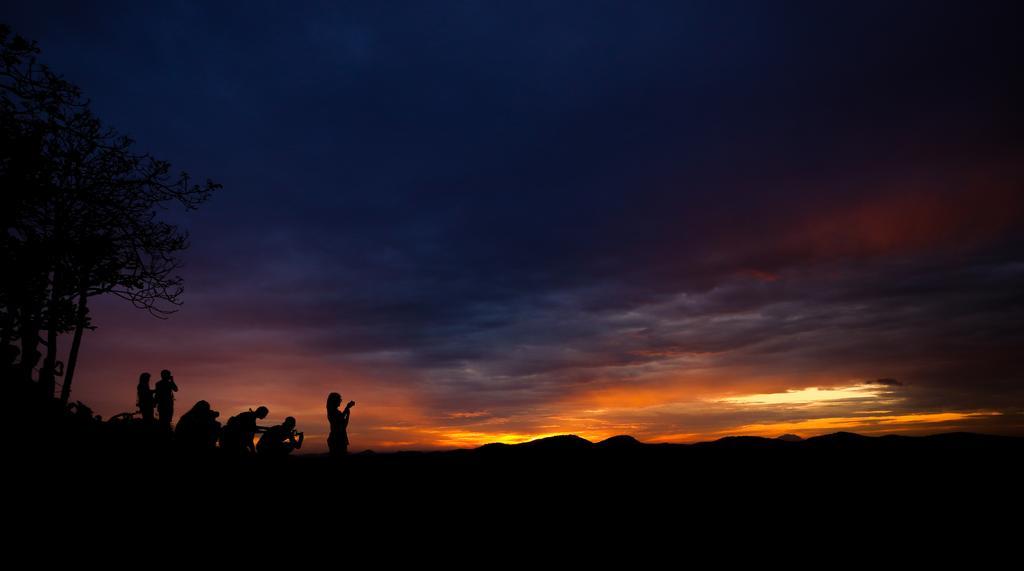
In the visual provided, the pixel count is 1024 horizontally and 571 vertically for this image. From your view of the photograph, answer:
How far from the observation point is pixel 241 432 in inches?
666

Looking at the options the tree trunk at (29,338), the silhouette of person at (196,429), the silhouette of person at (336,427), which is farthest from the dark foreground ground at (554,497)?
the tree trunk at (29,338)

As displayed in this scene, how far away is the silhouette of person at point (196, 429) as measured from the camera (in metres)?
15.6

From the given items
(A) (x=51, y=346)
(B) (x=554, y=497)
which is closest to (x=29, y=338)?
(A) (x=51, y=346)

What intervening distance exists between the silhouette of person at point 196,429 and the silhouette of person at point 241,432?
48 centimetres

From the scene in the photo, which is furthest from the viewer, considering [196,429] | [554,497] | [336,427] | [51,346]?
[51,346]

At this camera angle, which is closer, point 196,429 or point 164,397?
point 196,429

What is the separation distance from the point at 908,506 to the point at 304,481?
1242 cm

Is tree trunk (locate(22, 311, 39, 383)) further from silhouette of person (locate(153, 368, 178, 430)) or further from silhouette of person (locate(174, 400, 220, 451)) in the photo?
silhouette of person (locate(174, 400, 220, 451))

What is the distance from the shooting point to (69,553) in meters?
8.76

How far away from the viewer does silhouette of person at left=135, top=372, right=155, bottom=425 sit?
19.9 m

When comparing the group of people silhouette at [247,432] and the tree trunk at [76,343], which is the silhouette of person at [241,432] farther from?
the tree trunk at [76,343]

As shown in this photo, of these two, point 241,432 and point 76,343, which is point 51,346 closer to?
point 76,343

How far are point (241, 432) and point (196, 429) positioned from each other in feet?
4.36

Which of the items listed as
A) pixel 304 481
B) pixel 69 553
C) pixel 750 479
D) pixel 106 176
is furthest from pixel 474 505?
pixel 106 176
